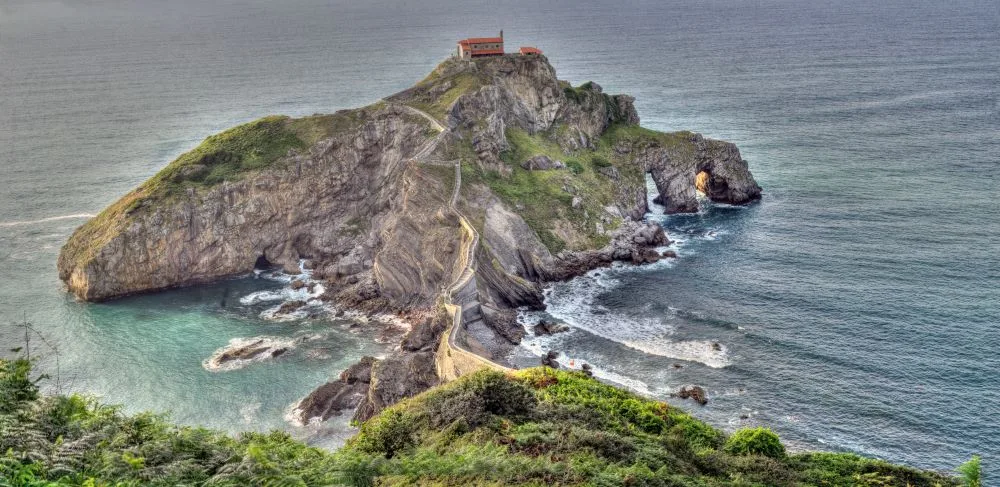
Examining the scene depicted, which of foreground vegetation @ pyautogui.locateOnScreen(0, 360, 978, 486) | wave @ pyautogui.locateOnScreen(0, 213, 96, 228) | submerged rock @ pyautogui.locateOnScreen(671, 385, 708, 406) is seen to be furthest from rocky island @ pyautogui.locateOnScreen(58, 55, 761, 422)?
foreground vegetation @ pyautogui.locateOnScreen(0, 360, 978, 486)

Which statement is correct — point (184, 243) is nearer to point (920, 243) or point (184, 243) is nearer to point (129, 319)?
point (129, 319)

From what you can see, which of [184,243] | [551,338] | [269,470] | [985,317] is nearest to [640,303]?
[551,338]

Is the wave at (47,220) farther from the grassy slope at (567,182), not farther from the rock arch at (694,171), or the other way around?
the rock arch at (694,171)

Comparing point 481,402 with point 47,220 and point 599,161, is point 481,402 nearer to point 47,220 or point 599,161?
point 599,161

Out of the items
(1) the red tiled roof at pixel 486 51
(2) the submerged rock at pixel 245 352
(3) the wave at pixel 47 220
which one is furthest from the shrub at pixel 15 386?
(1) the red tiled roof at pixel 486 51

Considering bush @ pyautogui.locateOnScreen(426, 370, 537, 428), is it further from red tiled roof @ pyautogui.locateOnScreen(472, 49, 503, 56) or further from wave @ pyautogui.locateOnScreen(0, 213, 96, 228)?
wave @ pyautogui.locateOnScreen(0, 213, 96, 228)

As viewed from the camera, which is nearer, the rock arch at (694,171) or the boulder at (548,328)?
the boulder at (548,328)
